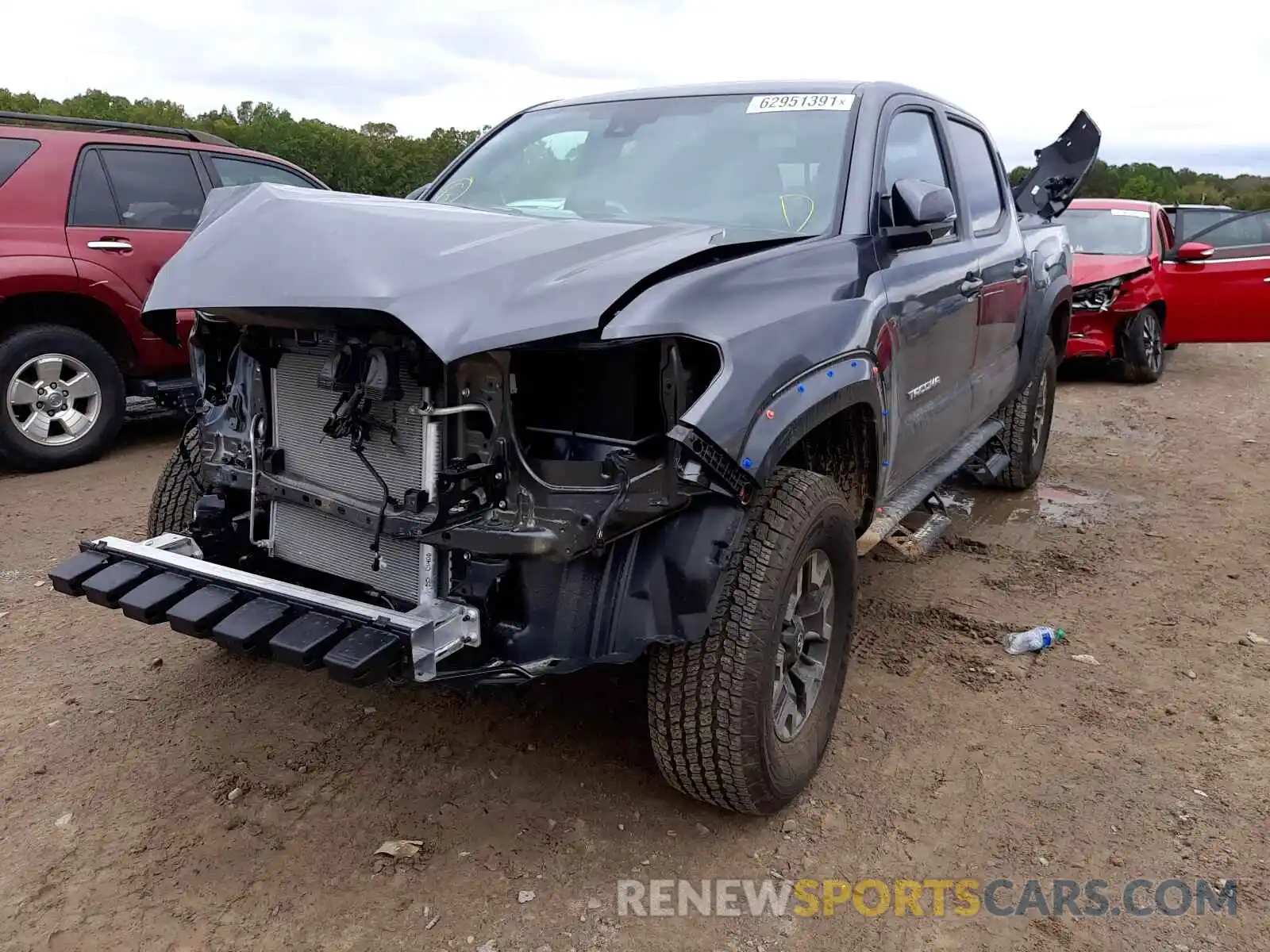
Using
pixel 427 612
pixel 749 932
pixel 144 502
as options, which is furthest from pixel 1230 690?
pixel 144 502

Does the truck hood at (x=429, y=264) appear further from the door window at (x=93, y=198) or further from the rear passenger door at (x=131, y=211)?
the door window at (x=93, y=198)

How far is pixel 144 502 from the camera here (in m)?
5.23

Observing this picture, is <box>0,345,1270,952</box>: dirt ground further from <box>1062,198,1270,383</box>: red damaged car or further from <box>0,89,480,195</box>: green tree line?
<box>0,89,480,195</box>: green tree line

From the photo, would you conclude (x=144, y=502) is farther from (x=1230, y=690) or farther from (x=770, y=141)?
(x=1230, y=690)

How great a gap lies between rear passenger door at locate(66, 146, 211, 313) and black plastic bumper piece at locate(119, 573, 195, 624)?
397 cm

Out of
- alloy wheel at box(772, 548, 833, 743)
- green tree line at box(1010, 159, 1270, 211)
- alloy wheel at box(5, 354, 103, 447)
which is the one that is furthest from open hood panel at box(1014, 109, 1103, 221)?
green tree line at box(1010, 159, 1270, 211)

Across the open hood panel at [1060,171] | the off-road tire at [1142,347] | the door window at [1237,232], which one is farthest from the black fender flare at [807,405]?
the door window at [1237,232]

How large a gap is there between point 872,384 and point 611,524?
1.07 m

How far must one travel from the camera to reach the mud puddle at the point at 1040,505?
210 inches

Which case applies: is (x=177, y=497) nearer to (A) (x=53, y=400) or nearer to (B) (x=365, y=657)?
(B) (x=365, y=657)

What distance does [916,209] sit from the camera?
3.02 m

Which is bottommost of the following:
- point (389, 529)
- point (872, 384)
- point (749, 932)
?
point (749, 932)

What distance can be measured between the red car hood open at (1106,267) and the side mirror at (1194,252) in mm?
296

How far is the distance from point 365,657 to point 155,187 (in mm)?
5383
